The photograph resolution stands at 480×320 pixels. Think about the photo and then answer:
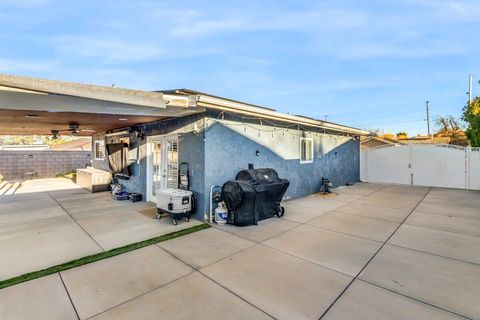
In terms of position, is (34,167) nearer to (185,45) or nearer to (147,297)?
(185,45)

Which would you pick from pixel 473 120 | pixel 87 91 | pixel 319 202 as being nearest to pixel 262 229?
pixel 319 202

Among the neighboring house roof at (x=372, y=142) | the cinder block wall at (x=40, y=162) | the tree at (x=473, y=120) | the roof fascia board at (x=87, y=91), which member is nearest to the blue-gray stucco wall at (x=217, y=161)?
the roof fascia board at (x=87, y=91)

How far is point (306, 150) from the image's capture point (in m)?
9.03

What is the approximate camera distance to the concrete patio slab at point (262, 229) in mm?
4492

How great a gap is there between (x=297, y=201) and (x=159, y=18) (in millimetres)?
7375

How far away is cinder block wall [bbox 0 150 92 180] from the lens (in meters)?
13.5

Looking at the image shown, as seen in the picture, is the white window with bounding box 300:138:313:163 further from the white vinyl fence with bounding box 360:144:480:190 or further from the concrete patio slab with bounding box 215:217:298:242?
the white vinyl fence with bounding box 360:144:480:190

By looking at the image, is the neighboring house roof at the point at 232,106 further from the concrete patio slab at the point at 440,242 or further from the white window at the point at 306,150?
the concrete patio slab at the point at 440,242

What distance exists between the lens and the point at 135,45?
331 inches

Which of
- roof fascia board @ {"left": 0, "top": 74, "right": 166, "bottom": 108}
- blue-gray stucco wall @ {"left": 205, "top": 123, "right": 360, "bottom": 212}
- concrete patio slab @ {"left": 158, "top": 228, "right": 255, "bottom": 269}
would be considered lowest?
concrete patio slab @ {"left": 158, "top": 228, "right": 255, "bottom": 269}

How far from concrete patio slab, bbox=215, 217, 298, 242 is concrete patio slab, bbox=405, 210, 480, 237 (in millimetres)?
3008

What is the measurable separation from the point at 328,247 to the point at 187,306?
2.62 meters

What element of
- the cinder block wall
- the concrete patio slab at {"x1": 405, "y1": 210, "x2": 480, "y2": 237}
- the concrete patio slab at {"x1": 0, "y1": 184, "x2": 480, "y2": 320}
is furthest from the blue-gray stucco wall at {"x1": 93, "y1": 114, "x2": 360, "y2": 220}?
the cinder block wall

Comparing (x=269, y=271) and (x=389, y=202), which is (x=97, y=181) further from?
(x=389, y=202)
